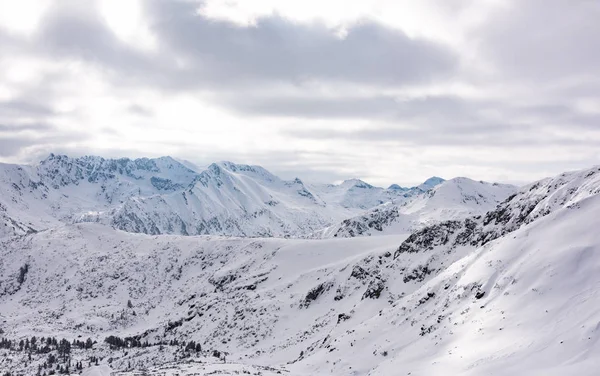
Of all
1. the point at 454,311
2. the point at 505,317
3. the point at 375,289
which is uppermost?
the point at 505,317

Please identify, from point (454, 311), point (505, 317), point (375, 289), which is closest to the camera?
point (505, 317)

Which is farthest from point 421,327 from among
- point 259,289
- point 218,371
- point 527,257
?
point 259,289

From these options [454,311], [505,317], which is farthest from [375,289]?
[505,317]

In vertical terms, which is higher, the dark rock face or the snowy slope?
the snowy slope

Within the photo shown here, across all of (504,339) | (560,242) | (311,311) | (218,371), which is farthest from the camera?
(311,311)

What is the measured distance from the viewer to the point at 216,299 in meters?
196

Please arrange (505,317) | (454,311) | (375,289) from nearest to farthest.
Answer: (505,317), (454,311), (375,289)

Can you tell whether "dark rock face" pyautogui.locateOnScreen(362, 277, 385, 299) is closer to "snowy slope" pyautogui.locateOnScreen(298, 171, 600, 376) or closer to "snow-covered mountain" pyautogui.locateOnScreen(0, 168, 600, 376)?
"snow-covered mountain" pyautogui.locateOnScreen(0, 168, 600, 376)

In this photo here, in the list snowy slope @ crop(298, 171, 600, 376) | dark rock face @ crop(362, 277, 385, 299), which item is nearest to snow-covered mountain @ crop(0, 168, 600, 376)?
snowy slope @ crop(298, 171, 600, 376)

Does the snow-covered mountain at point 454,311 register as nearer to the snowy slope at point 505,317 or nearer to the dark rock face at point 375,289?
the snowy slope at point 505,317

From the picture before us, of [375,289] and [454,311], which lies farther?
[375,289]

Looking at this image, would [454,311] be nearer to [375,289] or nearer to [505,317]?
[505,317]

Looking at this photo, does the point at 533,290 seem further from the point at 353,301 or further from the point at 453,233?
the point at 353,301

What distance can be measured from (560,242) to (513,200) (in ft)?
176
